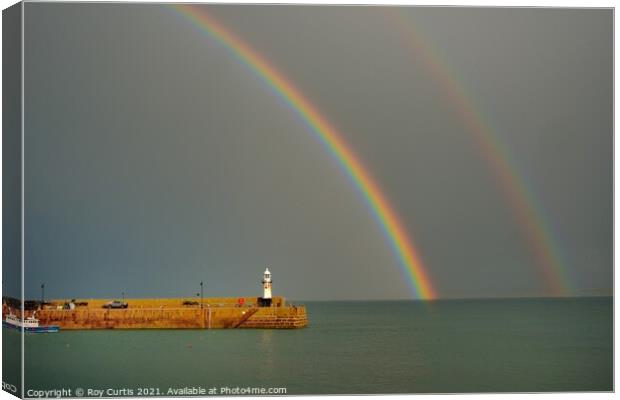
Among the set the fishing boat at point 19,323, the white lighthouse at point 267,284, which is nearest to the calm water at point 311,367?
the fishing boat at point 19,323

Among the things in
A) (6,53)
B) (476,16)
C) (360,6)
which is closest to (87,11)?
(6,53)

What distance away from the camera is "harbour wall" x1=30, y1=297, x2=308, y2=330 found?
33188 millimetres

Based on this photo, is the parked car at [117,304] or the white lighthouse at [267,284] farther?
the parked car at [117,304]

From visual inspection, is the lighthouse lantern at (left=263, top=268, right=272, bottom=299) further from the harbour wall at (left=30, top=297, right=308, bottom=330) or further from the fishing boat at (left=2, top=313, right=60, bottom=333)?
the fishing boat at (left=2, top=313, right=60, bottom=333)

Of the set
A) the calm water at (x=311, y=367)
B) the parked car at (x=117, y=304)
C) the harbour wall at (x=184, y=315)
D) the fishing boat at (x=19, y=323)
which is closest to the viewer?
the fishing boat at (x=19, y=323)

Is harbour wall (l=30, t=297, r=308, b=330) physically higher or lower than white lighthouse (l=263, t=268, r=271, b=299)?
lower

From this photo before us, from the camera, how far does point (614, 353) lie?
21.5 m

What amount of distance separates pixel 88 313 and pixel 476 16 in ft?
56.7

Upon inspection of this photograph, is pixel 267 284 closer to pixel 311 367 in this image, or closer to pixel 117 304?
pixel 311 367

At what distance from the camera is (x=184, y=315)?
3581cm

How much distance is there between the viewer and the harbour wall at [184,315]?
33188 mm

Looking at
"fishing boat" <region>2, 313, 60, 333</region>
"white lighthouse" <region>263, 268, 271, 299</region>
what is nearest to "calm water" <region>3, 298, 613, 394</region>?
"fishing boat" <region>2, 313, 60, 333</region>

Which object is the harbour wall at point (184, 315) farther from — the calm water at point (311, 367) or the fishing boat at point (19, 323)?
the fishing boat at point (19, 323)

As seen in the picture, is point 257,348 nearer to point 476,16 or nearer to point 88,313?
point 88,313
